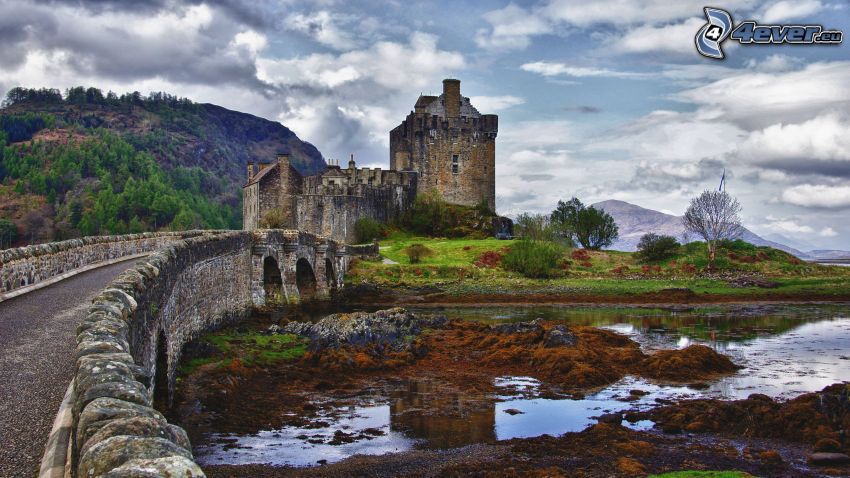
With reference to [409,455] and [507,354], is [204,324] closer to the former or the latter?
[507,354]

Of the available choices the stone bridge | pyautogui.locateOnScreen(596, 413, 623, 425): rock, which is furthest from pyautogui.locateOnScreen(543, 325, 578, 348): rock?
the stone bridge

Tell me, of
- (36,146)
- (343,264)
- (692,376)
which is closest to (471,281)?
(343,264)

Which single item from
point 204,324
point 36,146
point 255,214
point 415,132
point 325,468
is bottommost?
point 325,468

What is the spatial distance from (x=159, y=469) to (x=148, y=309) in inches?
350

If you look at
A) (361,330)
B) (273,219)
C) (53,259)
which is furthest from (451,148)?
(53,259)

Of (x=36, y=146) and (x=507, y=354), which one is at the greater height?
(x=36, y=146)

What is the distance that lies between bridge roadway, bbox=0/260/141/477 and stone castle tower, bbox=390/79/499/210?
179ft

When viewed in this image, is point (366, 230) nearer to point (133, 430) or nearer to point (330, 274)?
point (330, 274)

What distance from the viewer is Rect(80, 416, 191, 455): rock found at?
14.3 ft

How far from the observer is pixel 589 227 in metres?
68.6

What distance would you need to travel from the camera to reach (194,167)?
602 feet

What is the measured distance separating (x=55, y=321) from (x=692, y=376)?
1636cm

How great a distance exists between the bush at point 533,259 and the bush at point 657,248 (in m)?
7.62

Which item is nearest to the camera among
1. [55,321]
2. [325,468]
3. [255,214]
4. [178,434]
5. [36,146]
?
[178,434]
